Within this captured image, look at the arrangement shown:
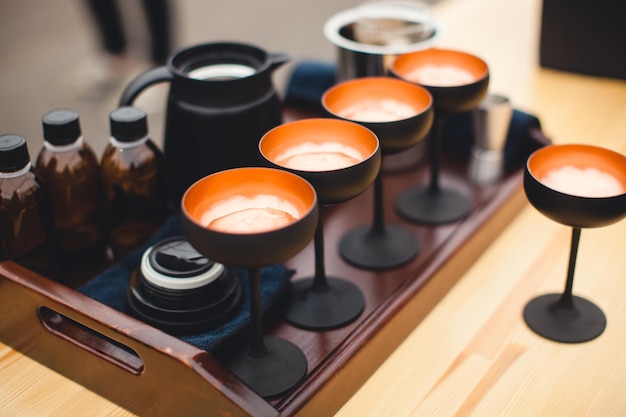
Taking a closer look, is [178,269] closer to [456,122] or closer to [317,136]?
[317,136]

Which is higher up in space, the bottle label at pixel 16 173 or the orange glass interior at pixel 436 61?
the orange glass interior at pixel 436 61

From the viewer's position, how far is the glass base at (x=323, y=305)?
0.72 meters

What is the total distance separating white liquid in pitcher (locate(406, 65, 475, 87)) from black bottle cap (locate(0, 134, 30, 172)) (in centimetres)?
41

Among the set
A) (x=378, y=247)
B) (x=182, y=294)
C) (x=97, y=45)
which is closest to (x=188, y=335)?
(x=182, y=294)

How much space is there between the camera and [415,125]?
2.34ft

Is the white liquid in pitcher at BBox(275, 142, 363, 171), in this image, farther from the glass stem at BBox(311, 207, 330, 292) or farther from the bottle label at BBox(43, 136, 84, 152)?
the bottle label at BBox(43, 136, 84, 152)

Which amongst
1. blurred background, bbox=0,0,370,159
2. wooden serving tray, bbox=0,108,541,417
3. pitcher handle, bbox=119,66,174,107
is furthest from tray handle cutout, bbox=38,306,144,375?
blurred background, bbox=0,0,370,159

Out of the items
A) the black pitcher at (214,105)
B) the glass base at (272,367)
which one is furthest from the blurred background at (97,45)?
the glass base at (272,367)

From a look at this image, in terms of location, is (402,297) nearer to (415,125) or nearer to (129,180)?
(415,125)

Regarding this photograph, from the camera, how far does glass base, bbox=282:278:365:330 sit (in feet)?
2.37

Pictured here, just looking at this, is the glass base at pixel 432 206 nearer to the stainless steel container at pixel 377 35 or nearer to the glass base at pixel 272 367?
the stainless steel container at pixel 377 35

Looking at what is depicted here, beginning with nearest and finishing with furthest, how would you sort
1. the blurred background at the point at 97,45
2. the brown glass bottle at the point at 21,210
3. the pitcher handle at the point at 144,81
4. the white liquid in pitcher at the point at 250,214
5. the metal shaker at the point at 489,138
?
the white liquid in pitcher at the point at 250,214 < the brown glass bottle at the point at 21,210 < the pitcher handle at the point at 144,81 < the metal shaker at the point at 489,138 < the blurred background at the point at 97,45

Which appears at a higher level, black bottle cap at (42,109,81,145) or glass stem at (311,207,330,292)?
black bottle cap at (42,109,81,145)

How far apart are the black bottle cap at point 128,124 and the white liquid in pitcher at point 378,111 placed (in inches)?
7.8
